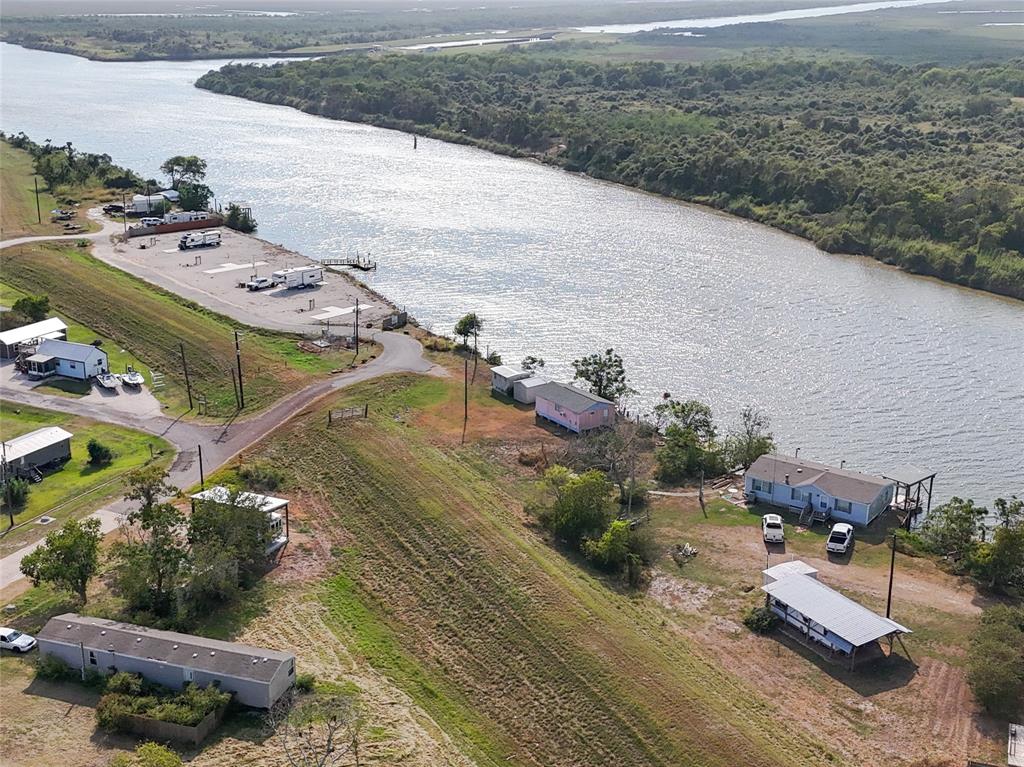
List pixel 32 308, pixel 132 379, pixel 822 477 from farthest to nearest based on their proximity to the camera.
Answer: pixel 32 308
pixel 132 379
pixel 822 477

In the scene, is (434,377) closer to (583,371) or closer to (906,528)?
(583,371)

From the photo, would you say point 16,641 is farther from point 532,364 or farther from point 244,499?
point 532,364

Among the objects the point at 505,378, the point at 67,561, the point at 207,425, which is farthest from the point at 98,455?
the point at 505,378

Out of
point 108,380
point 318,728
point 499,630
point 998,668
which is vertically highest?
point 998,668

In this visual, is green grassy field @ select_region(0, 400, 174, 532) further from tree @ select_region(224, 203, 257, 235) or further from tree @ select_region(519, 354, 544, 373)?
tree @ select_region(224, 203, 257, 235)

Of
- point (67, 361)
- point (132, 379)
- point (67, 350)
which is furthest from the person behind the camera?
point (67, 350)

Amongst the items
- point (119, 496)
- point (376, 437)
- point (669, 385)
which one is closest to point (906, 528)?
point (669, 385)

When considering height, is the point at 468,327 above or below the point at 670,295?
above
